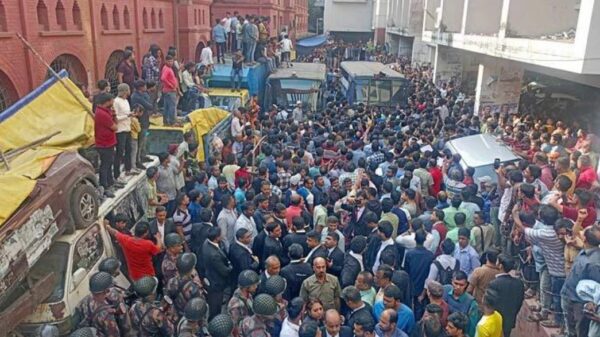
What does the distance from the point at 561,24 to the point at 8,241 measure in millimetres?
14039

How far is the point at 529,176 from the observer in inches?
279

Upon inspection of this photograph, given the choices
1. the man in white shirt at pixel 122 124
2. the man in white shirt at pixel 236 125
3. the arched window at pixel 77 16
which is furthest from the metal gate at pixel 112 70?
the man in white shirt at pixel 122 124

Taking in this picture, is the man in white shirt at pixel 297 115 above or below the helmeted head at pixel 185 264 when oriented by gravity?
below

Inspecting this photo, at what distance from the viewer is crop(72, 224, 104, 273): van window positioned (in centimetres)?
489

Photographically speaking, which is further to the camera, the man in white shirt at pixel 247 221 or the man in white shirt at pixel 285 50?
the man in white shirt at pixel 285 50

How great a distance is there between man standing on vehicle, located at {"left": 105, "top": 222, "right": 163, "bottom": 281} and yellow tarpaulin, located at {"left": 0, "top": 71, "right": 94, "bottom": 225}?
102 centimetres

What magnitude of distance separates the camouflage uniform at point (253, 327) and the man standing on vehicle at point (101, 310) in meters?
1.06

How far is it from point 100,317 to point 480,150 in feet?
22.2

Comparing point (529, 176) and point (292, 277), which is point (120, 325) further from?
point (529, 176)

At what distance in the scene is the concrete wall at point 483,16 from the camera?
55.6ft

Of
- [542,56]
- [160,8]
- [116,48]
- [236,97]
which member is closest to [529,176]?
[542,56]

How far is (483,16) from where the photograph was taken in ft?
56.0

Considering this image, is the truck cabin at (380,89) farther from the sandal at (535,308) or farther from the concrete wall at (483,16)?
the sandal at (535,308)

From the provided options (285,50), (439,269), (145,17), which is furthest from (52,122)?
(285,50)
